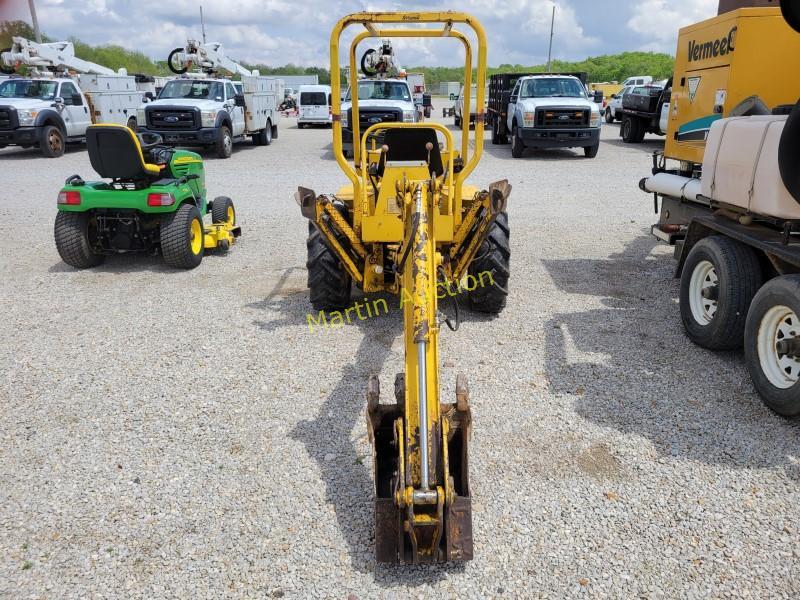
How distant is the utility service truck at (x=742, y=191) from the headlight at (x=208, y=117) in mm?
12423

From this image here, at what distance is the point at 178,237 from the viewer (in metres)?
6.98

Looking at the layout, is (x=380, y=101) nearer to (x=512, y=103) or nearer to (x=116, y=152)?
(x=512, y=103)

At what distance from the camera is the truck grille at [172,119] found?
16438 millimetres

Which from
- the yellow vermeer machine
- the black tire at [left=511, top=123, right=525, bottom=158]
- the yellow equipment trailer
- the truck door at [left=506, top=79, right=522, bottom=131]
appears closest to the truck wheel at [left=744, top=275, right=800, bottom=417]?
the yellow vermeer machine

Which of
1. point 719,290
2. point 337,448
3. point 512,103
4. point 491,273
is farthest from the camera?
point 512,103

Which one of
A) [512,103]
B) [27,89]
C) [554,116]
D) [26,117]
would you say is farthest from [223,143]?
[554,116]

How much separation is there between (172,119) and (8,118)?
4.17 meters

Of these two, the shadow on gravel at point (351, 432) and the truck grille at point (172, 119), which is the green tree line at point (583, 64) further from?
the shadow on gravel at point (351, 432)

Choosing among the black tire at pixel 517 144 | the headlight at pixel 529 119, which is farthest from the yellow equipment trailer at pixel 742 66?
the black tire at pixel 517 144

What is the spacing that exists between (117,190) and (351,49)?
3214 mm

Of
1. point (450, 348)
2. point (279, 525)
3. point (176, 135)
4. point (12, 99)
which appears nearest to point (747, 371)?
point (450, 348)

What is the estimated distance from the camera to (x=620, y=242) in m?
8.48

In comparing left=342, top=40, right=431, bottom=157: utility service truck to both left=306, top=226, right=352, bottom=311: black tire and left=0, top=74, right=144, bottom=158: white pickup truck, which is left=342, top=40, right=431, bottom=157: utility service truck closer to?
left=0, top=74, right=144, bottom=158: white pickup truck

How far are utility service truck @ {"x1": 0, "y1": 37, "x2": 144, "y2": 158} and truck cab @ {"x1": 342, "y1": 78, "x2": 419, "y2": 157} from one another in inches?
298
